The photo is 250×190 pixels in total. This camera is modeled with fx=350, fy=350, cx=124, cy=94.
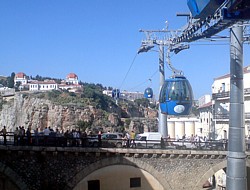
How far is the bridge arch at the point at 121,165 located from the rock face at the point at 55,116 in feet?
146

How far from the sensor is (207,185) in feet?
115

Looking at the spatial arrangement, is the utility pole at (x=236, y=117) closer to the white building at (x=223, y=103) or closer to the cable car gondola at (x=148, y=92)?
the white building at (x=223, y=103)

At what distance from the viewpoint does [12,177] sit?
2011 centimetres

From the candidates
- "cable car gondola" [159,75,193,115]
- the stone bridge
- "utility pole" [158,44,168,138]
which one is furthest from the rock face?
the stone bridge

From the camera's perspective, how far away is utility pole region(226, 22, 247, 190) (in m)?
16.5

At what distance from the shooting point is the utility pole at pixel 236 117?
650 inches

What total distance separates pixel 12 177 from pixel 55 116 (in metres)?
47.8

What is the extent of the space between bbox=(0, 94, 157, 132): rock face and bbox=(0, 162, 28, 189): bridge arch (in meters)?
45.4

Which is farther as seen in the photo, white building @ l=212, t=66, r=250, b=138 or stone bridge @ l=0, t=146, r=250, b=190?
white building @ l=212, t=66, r=250, b=138

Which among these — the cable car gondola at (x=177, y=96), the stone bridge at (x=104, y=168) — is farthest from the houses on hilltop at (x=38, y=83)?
the stone bridge at (x=104, y=168)

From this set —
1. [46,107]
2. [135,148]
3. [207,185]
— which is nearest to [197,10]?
[135,148]

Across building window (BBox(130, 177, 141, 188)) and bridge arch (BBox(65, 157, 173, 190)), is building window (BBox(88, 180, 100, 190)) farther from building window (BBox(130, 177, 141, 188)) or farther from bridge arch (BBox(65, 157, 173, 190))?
building window (BBox(130, 177, 141, 188))

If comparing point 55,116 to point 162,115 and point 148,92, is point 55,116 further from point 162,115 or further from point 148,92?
point 162,115

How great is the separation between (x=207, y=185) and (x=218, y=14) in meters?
23.7
